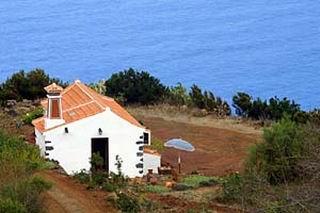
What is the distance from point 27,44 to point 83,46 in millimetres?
3080

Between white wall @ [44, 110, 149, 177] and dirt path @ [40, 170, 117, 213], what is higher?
white wall @ [44, 110, 149, 177]

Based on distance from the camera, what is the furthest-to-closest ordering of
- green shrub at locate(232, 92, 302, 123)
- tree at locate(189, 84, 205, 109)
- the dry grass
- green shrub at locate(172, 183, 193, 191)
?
tree at locate(189, 84, 205, 109), green shrub at locate(232, 92, 302, 123), the dry grass, green shrub at locate(172, 183, 193, 191)

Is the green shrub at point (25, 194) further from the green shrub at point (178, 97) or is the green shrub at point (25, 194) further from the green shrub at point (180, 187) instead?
the green shrub at point (178, 97)

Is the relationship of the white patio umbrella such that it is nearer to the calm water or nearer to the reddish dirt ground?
the reddish dirt ground

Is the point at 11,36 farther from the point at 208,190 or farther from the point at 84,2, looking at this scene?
the point at 208,190

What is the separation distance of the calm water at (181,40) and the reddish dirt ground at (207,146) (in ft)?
37.5

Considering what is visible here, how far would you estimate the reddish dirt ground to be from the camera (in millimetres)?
20938

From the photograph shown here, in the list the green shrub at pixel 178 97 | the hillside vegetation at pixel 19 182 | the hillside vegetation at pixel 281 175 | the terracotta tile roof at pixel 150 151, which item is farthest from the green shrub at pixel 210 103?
the hillside vegetation at pixel 19 182

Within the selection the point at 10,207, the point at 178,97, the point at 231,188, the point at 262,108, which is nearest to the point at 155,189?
the point at 231,188

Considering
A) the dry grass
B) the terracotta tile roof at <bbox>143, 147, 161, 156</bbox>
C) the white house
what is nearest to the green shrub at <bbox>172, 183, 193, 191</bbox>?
the white house

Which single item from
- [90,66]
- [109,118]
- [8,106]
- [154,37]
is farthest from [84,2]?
[109,118]

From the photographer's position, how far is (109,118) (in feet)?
64.2

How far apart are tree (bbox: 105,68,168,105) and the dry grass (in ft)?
2.00

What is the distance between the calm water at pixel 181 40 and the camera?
43.1 m
